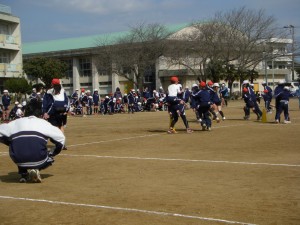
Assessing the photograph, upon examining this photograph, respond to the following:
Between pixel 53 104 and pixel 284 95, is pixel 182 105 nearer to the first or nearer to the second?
pixel 284 95

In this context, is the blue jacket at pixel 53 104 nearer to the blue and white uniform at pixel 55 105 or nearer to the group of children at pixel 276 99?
the blue and white uniform at pixel 55 105

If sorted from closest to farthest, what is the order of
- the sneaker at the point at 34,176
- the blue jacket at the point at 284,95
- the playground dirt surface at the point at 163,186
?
the playground dirt surface at the point at 163,186 → the sneaker at the point at 34,176 → the blue jacket at the point at 284,95

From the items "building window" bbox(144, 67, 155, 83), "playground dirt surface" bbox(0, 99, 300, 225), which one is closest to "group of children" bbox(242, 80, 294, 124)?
"playground dirt surface" bbox(0, 99, 300, 225)

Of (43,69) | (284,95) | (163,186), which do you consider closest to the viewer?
(163,186)

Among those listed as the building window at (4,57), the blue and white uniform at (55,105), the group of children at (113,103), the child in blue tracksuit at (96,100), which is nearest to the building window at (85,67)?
the building window at (4,57)

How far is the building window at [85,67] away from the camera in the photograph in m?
70.7

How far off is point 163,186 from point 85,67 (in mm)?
65161

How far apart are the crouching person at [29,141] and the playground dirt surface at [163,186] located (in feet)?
1.08

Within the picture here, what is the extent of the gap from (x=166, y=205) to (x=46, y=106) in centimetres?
706

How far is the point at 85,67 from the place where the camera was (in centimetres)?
7138

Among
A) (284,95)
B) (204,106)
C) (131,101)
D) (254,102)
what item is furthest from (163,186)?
(131,101)

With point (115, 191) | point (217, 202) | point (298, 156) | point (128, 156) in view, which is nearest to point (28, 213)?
point (115, 191)

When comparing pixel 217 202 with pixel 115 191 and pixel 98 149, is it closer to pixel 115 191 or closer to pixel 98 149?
pixel 115 191

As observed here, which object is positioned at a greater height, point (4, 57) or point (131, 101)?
point (4, 57)
